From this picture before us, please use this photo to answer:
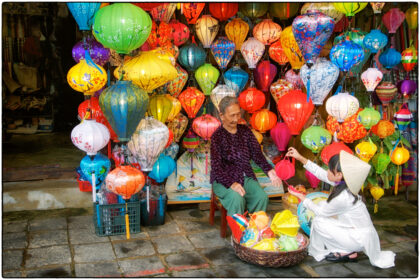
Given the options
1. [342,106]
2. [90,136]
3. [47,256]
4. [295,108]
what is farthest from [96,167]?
[342,106]

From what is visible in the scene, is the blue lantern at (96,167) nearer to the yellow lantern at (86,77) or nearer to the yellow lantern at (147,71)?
the yellow lantern at (86,77)

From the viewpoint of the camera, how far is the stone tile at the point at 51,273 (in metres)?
3.34

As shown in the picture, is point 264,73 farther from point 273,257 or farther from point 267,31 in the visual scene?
point 273,257

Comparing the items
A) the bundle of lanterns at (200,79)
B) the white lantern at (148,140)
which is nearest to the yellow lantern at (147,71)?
the bundle of lanterns at (200,79)

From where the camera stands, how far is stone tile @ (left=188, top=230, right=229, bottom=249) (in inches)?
157

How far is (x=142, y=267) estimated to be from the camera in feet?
11.5

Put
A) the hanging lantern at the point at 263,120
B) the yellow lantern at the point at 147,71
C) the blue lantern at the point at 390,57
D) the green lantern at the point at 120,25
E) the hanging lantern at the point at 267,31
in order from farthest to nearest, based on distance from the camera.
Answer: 1. the blue lantern at the point at 390,57
2. the hanging lantern at the point at 263,120
3. the hanging lantern at the point at 267,31
4. the yellow lantern at the point at 147,71
5. the green lantern at the point at 120,25

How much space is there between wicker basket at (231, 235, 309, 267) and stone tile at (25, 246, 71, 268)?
154 centimetres

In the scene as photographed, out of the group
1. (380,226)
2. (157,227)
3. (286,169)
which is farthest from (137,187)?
(380,226)

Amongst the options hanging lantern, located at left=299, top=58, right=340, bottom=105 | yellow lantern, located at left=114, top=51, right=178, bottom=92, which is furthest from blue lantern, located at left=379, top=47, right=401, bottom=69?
yellow lantern, located at left=114, top=51, right=178, bottom=92

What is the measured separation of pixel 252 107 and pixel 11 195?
9.63 feet

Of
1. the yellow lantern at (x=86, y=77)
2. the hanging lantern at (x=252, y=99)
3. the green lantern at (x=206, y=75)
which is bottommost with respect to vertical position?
the hanging lantern at (x=252, y=99)

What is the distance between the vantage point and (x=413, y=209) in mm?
5105

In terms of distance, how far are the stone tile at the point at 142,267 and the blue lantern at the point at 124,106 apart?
1.06m
